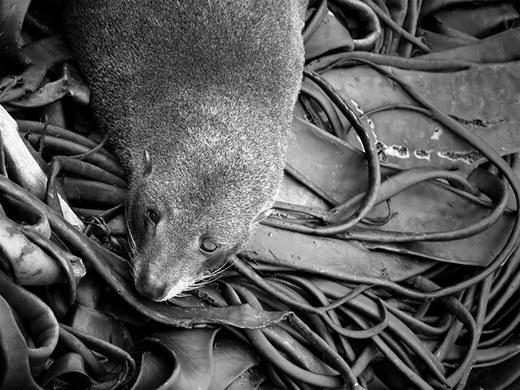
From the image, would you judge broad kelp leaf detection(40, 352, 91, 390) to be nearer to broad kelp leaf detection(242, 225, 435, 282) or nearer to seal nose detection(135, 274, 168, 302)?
seal nose detection(135, 274, 168, 302)

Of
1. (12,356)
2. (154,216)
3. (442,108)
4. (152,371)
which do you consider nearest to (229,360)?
(152,371)

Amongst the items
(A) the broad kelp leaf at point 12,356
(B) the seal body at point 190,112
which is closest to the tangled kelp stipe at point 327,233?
(A) the broad kelp leaf at point 12,356

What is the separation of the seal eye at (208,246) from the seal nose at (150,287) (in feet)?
1.02

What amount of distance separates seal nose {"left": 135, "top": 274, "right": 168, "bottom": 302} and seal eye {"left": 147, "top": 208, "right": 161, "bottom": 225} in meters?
0.29

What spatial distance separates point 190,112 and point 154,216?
19.0 inches

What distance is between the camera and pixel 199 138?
303 cm

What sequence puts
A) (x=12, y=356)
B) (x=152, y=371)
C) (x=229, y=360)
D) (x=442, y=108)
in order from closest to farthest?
1. (x=12, y=356)
2. (x=152, y=371)
3. (x=229, y=360)
4. (x=442, y=108)

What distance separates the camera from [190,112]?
312 cm

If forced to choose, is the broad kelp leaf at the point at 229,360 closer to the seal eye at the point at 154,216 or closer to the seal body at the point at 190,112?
the seal body at the point at 190,112

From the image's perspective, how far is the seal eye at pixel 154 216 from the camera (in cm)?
297

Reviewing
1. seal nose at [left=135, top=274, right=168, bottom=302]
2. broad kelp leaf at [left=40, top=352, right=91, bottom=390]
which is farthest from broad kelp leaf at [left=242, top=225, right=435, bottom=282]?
broad kelp leaf at [left=40, top=352, right=91, bottom=390]

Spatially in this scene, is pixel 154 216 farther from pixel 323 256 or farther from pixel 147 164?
pixel 323 256

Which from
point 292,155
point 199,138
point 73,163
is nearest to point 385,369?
point 292,155

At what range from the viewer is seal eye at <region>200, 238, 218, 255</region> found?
9.85 feet
